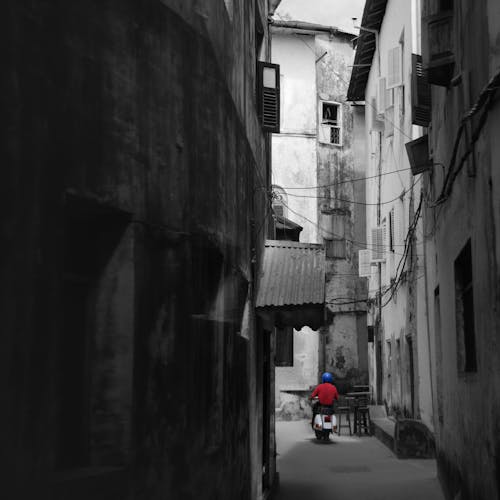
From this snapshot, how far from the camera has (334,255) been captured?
33.9 m

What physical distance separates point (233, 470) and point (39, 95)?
18.3 ft

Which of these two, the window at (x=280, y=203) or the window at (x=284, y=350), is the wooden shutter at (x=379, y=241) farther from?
the window at (x=280, y=203)

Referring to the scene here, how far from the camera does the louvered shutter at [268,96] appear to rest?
12750 mm

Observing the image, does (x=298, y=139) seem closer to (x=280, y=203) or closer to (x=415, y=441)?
(x=280, y=203)

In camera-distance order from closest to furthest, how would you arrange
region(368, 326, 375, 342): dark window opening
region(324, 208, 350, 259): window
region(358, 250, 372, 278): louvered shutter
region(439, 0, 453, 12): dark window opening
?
region(439, 0, 453, 12): dark window opening → region(358, 250, 372, 278): louvered shutter → region(368, 326, 375, 342): dark window opening → region(324, 208, 350, 259): window

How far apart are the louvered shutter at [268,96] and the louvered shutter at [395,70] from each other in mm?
9138

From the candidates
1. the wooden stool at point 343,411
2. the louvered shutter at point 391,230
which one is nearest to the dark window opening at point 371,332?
the wooden stool at point 343,411

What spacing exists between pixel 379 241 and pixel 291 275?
1451 centimetres

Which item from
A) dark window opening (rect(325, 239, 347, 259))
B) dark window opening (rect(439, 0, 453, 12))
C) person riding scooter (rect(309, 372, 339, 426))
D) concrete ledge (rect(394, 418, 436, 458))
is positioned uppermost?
dark window opening (rect(325, 239, 347, 259))

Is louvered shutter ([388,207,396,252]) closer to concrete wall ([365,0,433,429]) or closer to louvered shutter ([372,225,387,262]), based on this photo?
concrete wall ([365,0,433,429])

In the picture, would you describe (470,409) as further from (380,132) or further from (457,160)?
(380,132)

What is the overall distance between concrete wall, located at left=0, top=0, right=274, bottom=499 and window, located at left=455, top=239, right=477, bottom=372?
293 cm

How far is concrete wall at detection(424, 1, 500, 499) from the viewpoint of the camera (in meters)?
6.99

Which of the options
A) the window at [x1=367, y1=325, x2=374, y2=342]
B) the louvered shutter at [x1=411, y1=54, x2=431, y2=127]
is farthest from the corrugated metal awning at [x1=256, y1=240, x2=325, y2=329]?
the window at [x1=367, y1=325, x2=374, y2=342]
